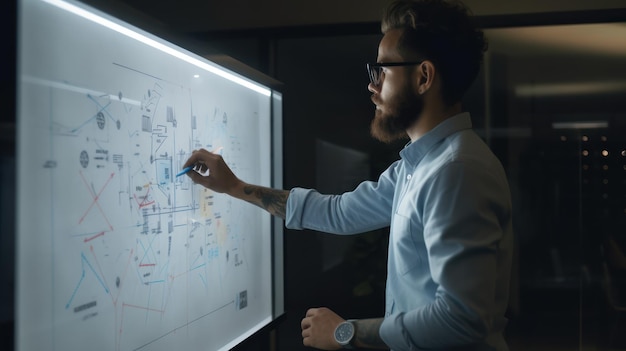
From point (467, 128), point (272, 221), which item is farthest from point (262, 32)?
point (467, 128)

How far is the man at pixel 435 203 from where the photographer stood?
3.97 feet

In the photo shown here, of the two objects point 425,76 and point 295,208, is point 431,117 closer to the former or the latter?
point 425,76

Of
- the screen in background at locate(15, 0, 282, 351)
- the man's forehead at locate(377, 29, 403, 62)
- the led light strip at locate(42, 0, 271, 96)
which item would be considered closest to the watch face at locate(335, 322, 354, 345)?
the screen in background at locate(15, 0, 282, 351)

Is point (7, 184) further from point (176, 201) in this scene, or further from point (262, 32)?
point (262, 32)

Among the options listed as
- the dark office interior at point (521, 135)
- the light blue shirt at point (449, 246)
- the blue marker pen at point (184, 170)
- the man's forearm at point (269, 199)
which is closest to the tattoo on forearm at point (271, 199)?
the man's forearm at point (269, 199)

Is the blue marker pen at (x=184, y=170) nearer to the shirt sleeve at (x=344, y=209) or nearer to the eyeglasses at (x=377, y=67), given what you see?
the shirt sleeve at (x=344, y=209)

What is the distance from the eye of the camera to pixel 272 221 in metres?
2.29

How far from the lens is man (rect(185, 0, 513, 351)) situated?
121 centimetres

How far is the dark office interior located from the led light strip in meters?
0.69

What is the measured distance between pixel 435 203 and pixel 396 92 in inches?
14.7

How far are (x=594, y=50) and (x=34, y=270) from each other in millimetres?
2592

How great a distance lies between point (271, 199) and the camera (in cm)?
187

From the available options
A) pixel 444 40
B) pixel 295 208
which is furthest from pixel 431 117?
pixel 295 208

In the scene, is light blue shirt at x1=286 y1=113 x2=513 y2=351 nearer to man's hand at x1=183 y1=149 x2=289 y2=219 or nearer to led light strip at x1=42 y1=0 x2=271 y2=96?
man's hand at x1=183 y1=149 x2=289 y2=219
